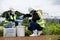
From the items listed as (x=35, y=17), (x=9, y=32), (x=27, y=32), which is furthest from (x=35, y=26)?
(x=9, y=32)

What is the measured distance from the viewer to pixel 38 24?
10602 mm

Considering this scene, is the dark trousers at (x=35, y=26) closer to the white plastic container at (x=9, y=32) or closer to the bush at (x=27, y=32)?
the bush at (x=27, y=32)

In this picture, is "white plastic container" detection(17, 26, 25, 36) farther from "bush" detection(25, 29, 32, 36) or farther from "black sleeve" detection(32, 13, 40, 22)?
"black sleeve" detection(32, 13, 40, 22)

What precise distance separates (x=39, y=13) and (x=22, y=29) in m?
0.91

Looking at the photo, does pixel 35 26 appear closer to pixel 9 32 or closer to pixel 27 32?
pixel 27 32

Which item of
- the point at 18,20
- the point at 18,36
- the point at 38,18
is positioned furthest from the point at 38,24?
the point at 18,20

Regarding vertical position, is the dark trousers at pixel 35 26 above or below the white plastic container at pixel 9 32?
above

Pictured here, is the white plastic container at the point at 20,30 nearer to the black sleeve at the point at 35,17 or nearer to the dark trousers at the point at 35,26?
the dark trousers at the point at 35,26

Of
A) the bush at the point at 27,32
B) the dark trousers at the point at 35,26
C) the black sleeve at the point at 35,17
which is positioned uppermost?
the black sleeve at the point at 35,17

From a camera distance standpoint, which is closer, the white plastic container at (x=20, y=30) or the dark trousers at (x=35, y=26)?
the dark trousers at (x=35, y=26)

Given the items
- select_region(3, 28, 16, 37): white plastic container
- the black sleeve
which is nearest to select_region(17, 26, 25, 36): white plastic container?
select_region(3, 28, 16, 37): white plastic container

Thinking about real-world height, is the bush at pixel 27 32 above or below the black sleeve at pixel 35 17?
below

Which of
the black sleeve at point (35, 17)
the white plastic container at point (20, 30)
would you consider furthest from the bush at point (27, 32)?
the black sleeve at point (35, 17)

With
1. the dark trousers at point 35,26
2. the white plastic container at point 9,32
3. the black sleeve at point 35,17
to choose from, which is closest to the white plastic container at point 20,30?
the white plastic container at point 9,32
